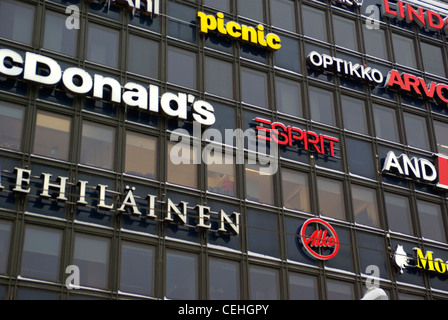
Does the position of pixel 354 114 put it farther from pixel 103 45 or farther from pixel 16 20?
pixel 16 20

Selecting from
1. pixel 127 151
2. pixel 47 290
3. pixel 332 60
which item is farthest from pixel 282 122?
pixel 47 290

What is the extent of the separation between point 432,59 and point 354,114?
8.22 m

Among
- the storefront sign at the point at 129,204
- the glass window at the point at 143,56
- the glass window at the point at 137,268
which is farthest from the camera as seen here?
the glass window at the point at 143,56

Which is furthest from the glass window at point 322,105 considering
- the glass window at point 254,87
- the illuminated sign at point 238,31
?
the illuminated sign at point 238,31

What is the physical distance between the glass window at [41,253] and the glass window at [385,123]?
1947 cm

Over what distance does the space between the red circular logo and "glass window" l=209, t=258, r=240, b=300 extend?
155 inches

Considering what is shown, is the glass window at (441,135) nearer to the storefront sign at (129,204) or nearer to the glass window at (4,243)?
the storefront sign at (129,204)

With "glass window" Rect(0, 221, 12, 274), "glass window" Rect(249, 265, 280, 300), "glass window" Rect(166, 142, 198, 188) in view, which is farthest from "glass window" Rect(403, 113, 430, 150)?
"glass window" Rect(0, 221, 12, 274)

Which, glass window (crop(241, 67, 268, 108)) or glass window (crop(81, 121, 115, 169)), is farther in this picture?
glass window (crop(241, 67, 268, 108))

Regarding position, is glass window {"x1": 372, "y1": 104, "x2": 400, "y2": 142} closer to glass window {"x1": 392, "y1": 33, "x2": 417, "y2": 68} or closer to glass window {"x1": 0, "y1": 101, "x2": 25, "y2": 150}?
glass window {"x1": 392, "y1": 33, "x2": 417, "y2": 68}

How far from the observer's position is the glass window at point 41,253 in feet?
121

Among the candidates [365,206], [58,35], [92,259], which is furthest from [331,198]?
[58,35]

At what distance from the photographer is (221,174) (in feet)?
143

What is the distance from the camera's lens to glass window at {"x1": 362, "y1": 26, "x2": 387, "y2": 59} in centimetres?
5244
